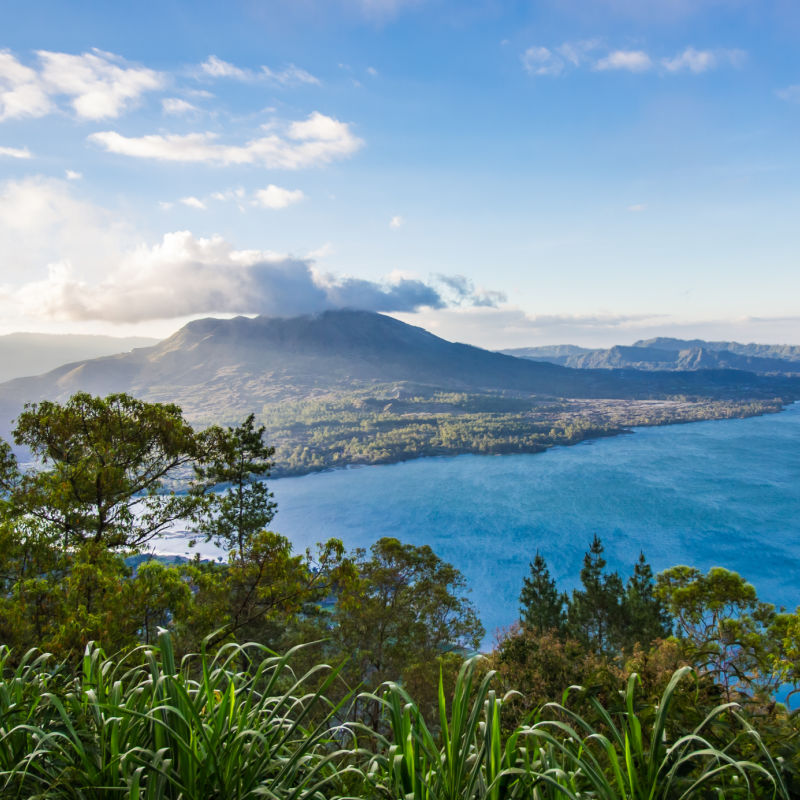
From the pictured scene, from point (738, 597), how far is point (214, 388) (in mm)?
175042

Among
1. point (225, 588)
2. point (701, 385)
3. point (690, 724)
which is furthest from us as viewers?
point (701, 385)

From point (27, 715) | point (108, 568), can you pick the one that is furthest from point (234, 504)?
point (27, 715)

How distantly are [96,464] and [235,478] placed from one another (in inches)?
147

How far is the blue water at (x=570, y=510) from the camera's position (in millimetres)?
44094

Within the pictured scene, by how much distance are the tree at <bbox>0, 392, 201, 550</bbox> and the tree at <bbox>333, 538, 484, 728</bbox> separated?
4546mm

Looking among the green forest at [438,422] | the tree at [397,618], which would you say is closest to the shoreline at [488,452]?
the green forest at [438,422]

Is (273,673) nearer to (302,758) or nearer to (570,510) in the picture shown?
(302,758)

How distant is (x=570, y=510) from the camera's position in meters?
58.8

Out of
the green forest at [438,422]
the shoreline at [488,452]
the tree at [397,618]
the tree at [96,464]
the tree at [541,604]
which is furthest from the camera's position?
the green forest at [438,422]

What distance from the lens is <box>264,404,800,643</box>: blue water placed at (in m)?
44.1

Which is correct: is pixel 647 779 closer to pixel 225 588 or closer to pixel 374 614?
pixel 225 588

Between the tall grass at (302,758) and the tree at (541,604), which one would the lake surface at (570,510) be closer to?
the tree at (541,604)

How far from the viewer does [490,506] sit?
6150 centimetres

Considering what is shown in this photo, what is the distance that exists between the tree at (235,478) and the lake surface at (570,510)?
2527cm
